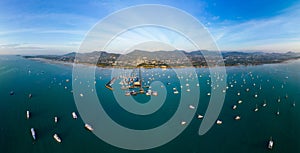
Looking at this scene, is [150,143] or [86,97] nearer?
[150,143]

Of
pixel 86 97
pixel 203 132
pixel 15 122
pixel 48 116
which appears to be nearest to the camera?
pixel 203 132

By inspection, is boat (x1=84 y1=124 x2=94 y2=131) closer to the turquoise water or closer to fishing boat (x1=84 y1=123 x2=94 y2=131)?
fishing boat (x1=84 y1=123 x2=94 y2=131)

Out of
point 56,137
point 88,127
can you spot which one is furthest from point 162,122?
point 56,137

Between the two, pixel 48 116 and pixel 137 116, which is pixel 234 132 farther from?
pixel 48 116

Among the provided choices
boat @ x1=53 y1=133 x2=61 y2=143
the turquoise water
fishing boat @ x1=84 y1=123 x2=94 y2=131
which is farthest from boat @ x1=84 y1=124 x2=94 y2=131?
boat @ x1=53 y1=133 x2=61 y2=143

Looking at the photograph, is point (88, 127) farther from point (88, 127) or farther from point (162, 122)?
point (162, 122)

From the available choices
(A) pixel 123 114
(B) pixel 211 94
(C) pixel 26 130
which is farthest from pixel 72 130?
(B) pixel 211 94

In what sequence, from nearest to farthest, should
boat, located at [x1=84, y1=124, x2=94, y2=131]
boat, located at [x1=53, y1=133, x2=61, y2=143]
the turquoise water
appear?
the turquoise water → boat, located at [x1=53, y1=133, x2=61, y2=143] → boat, located at [x1=84, y1=124, x2=94, y2=131]

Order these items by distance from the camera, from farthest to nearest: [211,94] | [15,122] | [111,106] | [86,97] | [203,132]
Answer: [211,94] → [86,97] → [111,106] → [15,122] → [203,132]

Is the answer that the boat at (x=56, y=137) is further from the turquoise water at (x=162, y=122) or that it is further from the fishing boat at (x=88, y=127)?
the fishing boat at (x=88, y=127)

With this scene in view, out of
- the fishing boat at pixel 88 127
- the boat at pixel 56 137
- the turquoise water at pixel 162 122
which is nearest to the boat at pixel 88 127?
the fishing boat at pixel 88 127

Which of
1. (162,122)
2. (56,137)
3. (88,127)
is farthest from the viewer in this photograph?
(162,122)
